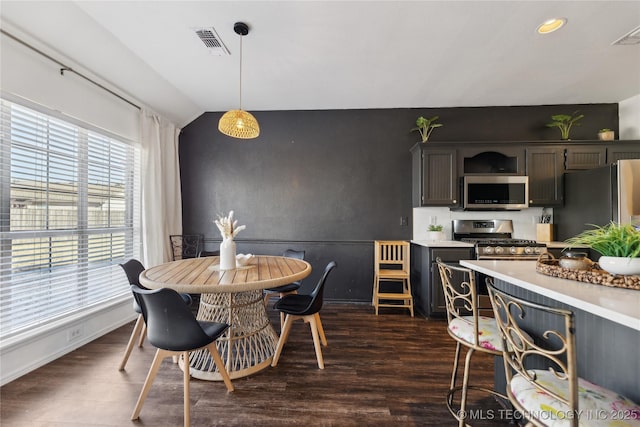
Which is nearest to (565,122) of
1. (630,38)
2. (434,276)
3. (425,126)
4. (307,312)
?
(630,38)

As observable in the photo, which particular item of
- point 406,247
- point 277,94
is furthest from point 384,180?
point 277,94

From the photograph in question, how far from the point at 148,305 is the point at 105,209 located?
82.2 inches

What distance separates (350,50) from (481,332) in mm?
2547

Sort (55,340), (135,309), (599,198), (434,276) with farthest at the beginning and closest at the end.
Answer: (434,276), (599,198), (55,340), (135,309)

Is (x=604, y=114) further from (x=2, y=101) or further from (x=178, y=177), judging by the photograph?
(x=2, y=101)

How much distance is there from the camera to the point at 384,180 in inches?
151

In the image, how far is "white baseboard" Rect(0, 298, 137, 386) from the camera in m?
1.92

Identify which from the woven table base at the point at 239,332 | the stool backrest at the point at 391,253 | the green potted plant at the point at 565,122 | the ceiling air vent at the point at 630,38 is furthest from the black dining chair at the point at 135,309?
the green potted plant at the point at 565,122

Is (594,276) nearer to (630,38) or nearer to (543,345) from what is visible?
(543,345)

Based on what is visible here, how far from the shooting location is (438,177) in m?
3.40

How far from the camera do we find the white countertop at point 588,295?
0.80 metres

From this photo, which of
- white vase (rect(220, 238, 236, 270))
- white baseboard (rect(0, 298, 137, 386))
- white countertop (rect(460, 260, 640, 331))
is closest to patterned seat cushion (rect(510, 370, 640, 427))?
white countertop (rect(460, 260, 640, 331))

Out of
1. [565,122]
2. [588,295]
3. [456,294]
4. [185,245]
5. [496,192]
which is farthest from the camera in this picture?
[185,245]

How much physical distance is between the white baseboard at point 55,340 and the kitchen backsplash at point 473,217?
3.82 metres
